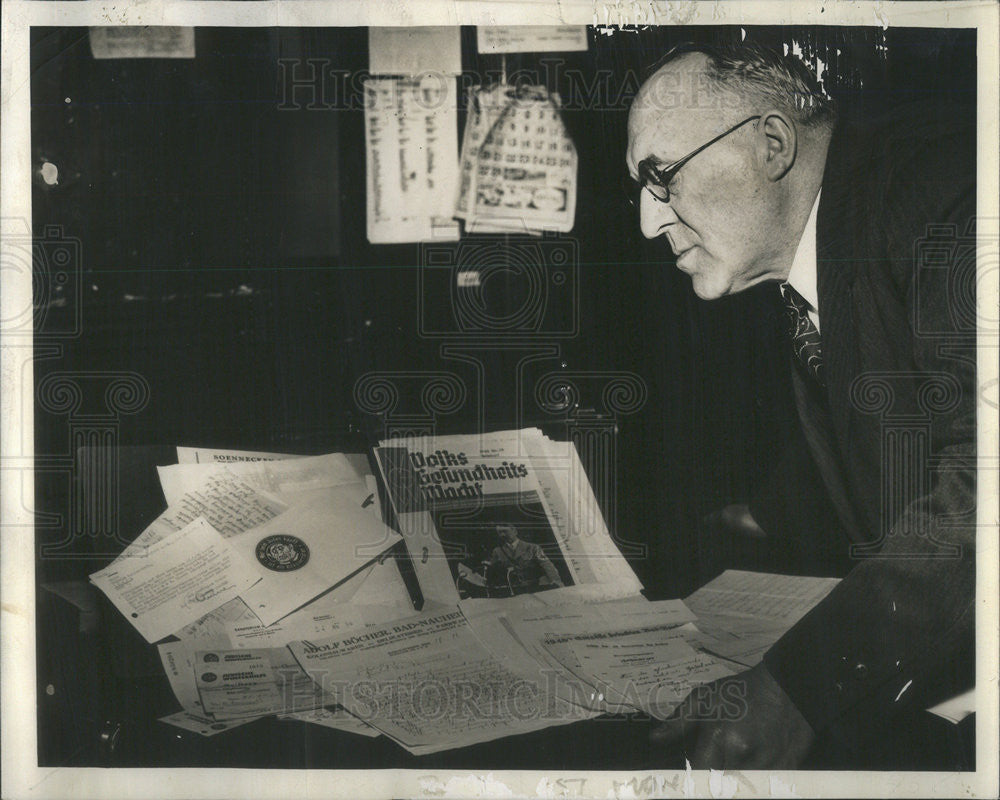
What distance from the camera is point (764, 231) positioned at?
141 centimetres

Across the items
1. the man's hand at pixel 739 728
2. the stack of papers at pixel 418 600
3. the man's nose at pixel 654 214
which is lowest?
the man's hand at pixel 739 728

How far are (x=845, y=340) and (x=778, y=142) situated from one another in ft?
0.99

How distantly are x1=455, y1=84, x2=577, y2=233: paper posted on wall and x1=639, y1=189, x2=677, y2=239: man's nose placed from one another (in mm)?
105

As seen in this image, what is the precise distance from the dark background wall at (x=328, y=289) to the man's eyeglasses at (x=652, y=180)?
0.08ft

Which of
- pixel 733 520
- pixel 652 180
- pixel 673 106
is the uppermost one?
pixel 673 106

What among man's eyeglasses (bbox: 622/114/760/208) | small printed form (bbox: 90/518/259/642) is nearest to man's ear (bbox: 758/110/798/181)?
man's eyeglasses (bbox: 622/114/760/208)

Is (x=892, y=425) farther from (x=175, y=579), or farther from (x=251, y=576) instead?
(x=175, y=579)

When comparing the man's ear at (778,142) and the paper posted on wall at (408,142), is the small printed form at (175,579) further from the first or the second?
the man's ear at (778,142)

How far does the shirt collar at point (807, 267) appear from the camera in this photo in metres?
1.41

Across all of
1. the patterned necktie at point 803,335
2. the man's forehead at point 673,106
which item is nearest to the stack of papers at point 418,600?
the patterned necktie at point 803,335

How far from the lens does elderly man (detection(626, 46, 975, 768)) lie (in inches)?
54.8

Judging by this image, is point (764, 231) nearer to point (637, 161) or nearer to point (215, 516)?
point (637, 161)

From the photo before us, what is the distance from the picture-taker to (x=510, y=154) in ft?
4.58

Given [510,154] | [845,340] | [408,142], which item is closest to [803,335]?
[845,340]
